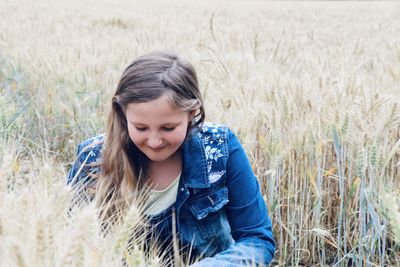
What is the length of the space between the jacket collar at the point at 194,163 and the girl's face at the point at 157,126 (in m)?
0.18

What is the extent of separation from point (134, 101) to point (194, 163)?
11.8 inches

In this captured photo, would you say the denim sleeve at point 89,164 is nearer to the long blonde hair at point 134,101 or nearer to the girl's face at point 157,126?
the long blonde hair at point 134,101

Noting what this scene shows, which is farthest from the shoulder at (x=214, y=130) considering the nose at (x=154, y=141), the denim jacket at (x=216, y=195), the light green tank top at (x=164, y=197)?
the nose at (x=154, y=141)

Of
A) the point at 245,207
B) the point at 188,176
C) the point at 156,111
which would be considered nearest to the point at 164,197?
the point at 188,176

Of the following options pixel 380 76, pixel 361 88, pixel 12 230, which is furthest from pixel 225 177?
pixel 380 76

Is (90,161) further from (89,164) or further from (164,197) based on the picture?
(164,197)

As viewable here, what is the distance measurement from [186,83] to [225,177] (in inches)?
12.9

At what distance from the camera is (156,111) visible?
1.54 m

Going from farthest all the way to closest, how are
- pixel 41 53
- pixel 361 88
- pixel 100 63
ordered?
pixel 41 53 < pixel 100 63 < pixel 361 88

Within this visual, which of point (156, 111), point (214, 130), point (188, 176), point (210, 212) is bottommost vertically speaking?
point (210, 212)

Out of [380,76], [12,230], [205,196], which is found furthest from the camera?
[380,76]

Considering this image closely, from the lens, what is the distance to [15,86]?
364cm

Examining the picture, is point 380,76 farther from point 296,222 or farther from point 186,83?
point 186,83

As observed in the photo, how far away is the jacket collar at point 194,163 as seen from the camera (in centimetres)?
175
